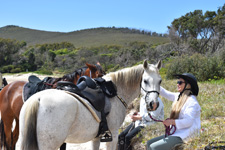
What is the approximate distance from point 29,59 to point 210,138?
35.5 meters

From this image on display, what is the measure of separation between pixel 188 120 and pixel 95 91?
4.54 ft

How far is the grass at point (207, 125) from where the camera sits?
3027 mm

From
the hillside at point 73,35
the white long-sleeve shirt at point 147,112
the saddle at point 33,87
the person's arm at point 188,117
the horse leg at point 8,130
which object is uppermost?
the hillside at point 73,35

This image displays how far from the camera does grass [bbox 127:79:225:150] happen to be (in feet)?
9.93

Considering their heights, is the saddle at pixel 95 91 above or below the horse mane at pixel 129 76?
below

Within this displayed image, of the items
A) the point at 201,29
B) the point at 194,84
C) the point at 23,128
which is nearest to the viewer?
the point at 23,128

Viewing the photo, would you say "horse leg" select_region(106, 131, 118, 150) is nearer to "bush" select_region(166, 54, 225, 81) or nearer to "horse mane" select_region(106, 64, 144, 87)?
"horse mane" select_region(106, 64, 144, 87)

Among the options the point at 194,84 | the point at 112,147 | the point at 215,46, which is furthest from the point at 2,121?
the point at 215,46

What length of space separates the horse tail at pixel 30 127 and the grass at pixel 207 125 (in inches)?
83.4

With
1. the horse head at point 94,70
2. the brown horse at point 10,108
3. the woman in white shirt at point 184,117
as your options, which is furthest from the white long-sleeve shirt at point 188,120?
the brown horse at point 10,108

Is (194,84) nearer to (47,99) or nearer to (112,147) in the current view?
(112,147)

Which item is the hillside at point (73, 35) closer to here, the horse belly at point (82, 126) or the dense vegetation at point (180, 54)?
the dense vegetation at point (180, 54)

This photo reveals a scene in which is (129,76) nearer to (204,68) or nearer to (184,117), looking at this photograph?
(184,117)

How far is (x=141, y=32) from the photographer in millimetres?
94312
